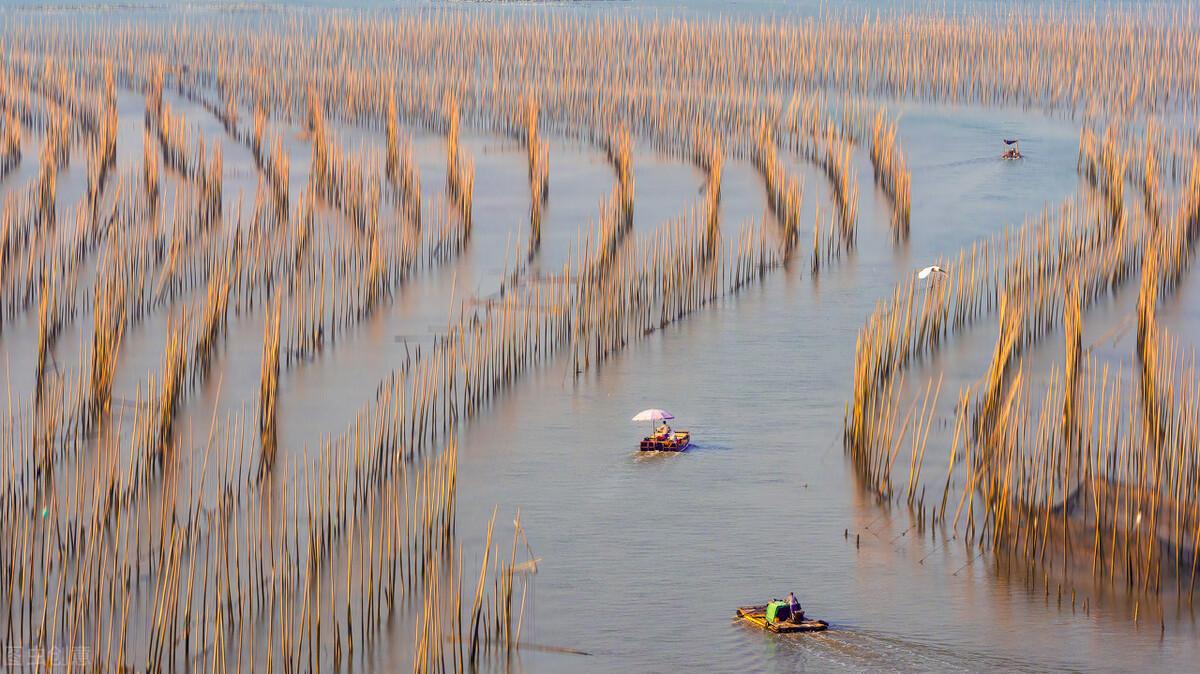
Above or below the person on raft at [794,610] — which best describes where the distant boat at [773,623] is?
below

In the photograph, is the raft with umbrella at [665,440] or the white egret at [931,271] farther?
the white egret at [931,271]

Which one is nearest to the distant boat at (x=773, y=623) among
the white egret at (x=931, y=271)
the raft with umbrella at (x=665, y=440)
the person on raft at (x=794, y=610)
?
the person on raft at (x=794, y=610)

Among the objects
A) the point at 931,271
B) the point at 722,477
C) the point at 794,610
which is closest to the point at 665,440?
the point at 722,477

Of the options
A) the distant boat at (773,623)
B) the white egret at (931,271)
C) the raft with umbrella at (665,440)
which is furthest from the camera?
the white egret at (931,271)

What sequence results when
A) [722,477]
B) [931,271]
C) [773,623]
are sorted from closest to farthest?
1. [773,623]
2. [722,477]
3. [931,271]

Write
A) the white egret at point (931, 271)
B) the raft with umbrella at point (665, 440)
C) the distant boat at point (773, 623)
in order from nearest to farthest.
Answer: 1. the distant boat at point (773, 623)
2. the raft with umbrella at point (665, 440)
3. the white egret at point (931, 271)

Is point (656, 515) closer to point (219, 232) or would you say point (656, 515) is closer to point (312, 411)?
point (312, 411)

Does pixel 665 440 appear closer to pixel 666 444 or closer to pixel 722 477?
pixel 666 444

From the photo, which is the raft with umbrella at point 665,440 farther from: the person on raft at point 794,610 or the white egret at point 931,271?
the white egret at point 931,271

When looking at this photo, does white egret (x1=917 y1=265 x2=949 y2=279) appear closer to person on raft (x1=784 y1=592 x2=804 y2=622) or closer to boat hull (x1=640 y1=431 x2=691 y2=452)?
boat hull (x1=640 y1=431 x2=691 y2=452)
